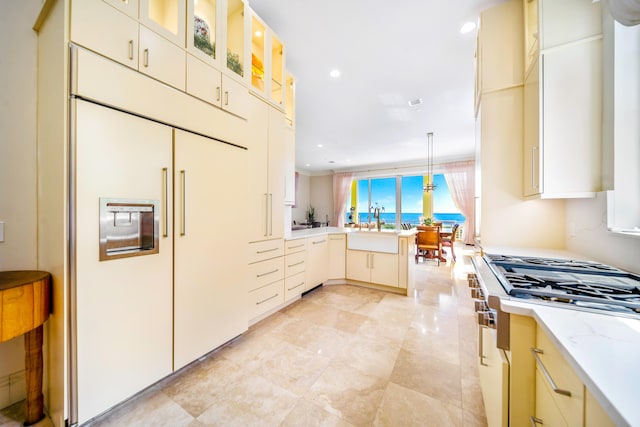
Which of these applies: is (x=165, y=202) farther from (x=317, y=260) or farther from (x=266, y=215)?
(x=317, y=260)

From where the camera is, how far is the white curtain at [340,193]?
857 cm

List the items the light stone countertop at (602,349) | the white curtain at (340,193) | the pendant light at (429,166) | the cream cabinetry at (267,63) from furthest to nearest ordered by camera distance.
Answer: the white curtain at (340,193) < the pendant light at (429,166) < the cream cabinetry at (267,63) < the light stone countertop at (602,349)

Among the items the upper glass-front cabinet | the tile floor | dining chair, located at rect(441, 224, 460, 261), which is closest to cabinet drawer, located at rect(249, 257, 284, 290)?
the tile floor

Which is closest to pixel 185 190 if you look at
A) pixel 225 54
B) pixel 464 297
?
pixel 225 54

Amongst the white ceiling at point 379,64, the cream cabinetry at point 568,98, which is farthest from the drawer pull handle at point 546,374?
the white ceiling at point 379,64

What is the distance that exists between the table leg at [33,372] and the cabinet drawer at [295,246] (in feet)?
6.12

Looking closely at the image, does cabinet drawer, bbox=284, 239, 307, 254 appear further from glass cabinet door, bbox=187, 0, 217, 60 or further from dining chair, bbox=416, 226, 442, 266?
dining chair, bbox=416, 226, 442, 266

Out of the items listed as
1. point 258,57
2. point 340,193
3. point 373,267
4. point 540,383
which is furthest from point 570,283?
point 340,193

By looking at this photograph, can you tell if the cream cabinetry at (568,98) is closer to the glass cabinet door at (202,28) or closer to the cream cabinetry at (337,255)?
the glass cabinet door at (202,28)

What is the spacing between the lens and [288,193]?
2893mm

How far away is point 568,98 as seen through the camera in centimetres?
139

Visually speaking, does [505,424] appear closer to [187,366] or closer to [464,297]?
[187,366]

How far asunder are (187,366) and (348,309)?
168 centimetres

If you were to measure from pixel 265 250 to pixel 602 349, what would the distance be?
2.25 m
